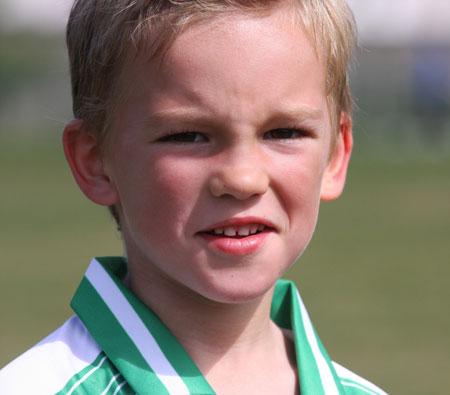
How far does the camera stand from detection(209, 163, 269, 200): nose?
197 cm

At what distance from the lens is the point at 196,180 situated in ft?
6.59

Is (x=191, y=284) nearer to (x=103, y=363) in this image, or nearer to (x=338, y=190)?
(x=103, y=363)

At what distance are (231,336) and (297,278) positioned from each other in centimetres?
757

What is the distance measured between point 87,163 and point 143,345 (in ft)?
1.64

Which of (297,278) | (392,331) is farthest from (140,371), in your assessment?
(297,278)

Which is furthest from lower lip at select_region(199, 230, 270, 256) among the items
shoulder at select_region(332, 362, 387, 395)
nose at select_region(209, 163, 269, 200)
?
shoulder at select_region(332, 362, 387, 395)

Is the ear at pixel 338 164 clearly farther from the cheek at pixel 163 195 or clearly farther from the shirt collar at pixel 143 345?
the cheek at pixel 163 195

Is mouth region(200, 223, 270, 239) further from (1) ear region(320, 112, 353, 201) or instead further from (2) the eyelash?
(1) ear region(320, 112, 353, 201)

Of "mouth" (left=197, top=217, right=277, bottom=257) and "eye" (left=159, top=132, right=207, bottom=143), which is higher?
"eye" (left=159, top=132, right=207, bottom=143)

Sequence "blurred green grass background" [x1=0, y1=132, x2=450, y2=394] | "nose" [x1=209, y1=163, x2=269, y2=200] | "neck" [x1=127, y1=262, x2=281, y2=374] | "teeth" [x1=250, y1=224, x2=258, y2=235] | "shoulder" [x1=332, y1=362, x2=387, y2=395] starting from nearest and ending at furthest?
"nose" [x1=209, y1=163, x2=269, y2=200] < "teeth" [x1=250, y1=224, x2=258, y2=235] < "neck" [x1=127, y1=262, x2=281, y2=374] < "shoulder" [x1=332, y1=362, x2=387, y2=395] < "blurred green grass background" [x1=0, y1=132, x2=450, y2=394]

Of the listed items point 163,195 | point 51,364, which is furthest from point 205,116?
point 51,364

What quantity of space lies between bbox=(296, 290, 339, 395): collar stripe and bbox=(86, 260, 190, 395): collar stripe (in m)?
0.38

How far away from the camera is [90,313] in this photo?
2.20 m

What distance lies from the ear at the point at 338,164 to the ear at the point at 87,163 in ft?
1.86
